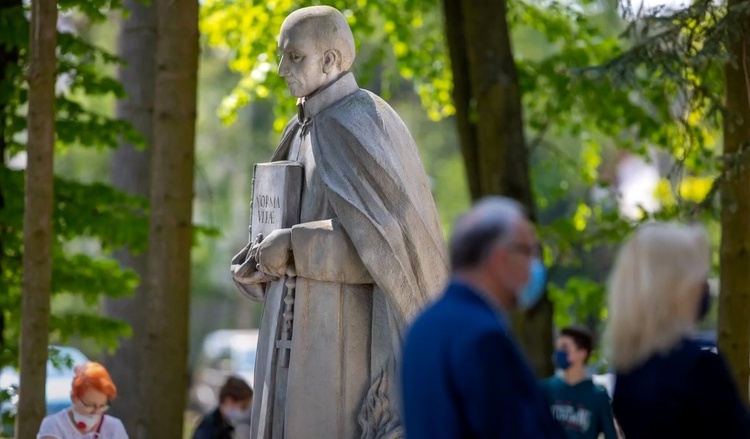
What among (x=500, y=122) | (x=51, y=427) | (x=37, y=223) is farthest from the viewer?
(x=500, y=122)

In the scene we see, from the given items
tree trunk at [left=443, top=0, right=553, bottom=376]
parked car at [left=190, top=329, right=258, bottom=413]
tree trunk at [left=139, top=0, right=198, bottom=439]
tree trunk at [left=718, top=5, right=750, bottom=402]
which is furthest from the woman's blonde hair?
parked car at [left=190, top=329, right=258, bottom=413]

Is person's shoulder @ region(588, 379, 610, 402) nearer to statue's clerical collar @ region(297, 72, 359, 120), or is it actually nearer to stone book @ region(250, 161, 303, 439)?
stone book @ region(250, 161, 303, 439)

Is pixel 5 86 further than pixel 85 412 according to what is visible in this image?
Yes

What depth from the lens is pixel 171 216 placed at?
11.3 m

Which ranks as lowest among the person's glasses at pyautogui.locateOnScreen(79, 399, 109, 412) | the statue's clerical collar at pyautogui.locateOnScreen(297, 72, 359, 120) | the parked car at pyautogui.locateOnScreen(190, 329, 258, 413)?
the parked car at pyautogui.locateOnScreen(190, 329, 258, 413)

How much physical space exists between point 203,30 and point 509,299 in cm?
1544

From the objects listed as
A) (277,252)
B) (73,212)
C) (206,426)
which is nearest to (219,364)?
(73,212)

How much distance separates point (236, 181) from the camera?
1873 inches

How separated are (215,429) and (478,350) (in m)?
6.85

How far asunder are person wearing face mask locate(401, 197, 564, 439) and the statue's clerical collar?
115 inches

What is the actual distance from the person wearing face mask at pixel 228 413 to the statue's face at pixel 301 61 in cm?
395

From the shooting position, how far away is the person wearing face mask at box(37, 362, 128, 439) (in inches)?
353

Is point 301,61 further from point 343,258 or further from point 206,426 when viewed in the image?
point 206,426

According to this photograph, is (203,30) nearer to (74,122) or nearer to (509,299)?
(74,122)
